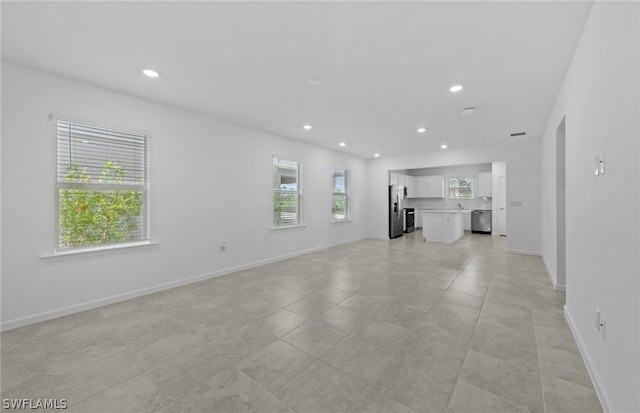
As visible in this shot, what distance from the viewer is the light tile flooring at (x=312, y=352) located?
163 centimetres

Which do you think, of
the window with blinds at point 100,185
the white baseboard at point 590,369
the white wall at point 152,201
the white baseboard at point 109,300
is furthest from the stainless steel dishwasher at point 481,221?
the window with blinds at point 100,185

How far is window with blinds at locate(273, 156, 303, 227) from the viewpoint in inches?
214

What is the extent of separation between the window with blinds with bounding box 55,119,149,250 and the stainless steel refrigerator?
6600mm

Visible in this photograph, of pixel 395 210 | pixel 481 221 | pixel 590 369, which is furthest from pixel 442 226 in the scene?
pixel 590 369

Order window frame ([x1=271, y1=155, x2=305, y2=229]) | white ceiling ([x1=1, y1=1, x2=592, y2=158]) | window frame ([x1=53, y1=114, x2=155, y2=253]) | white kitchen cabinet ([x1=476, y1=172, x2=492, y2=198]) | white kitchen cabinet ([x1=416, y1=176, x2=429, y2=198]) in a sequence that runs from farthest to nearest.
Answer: white kitchen cabinet ([x1=416, y1=176, x2=429, y2=198]) < white kitchen cabinet ([x1=476, y1=172, x2=492, y2=198]) < window frame ([x1=271, y1=155, x2=305, y2=229]) < window frame ([x1=53, y1=114, x2=155, y2=253]) < white ceiling ([x1=1, y1=1, x2=592, y2=158])

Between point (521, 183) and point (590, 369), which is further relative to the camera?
point (521, 183)

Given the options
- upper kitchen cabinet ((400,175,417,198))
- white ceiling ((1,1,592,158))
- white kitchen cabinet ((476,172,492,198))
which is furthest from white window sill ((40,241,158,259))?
white kitchen cabinet ((476,172,492,198))

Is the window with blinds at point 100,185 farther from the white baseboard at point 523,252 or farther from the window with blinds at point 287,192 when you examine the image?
the white baseboard at point 523,252

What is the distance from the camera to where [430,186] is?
1018cm

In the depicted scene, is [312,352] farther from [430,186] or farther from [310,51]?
[430,186]

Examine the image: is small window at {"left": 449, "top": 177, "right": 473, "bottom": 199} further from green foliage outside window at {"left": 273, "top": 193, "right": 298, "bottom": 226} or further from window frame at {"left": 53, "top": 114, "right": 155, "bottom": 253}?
window frame at {"left": 53, "top": 114, "right": 155, "bottom": 253}

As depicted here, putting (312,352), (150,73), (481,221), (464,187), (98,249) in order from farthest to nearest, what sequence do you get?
(464,187) → (481,221) → (98,249) → (150,73) → (312,352)

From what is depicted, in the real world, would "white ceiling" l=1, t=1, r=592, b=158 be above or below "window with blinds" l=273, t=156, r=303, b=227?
above

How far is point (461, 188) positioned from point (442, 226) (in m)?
3.21
